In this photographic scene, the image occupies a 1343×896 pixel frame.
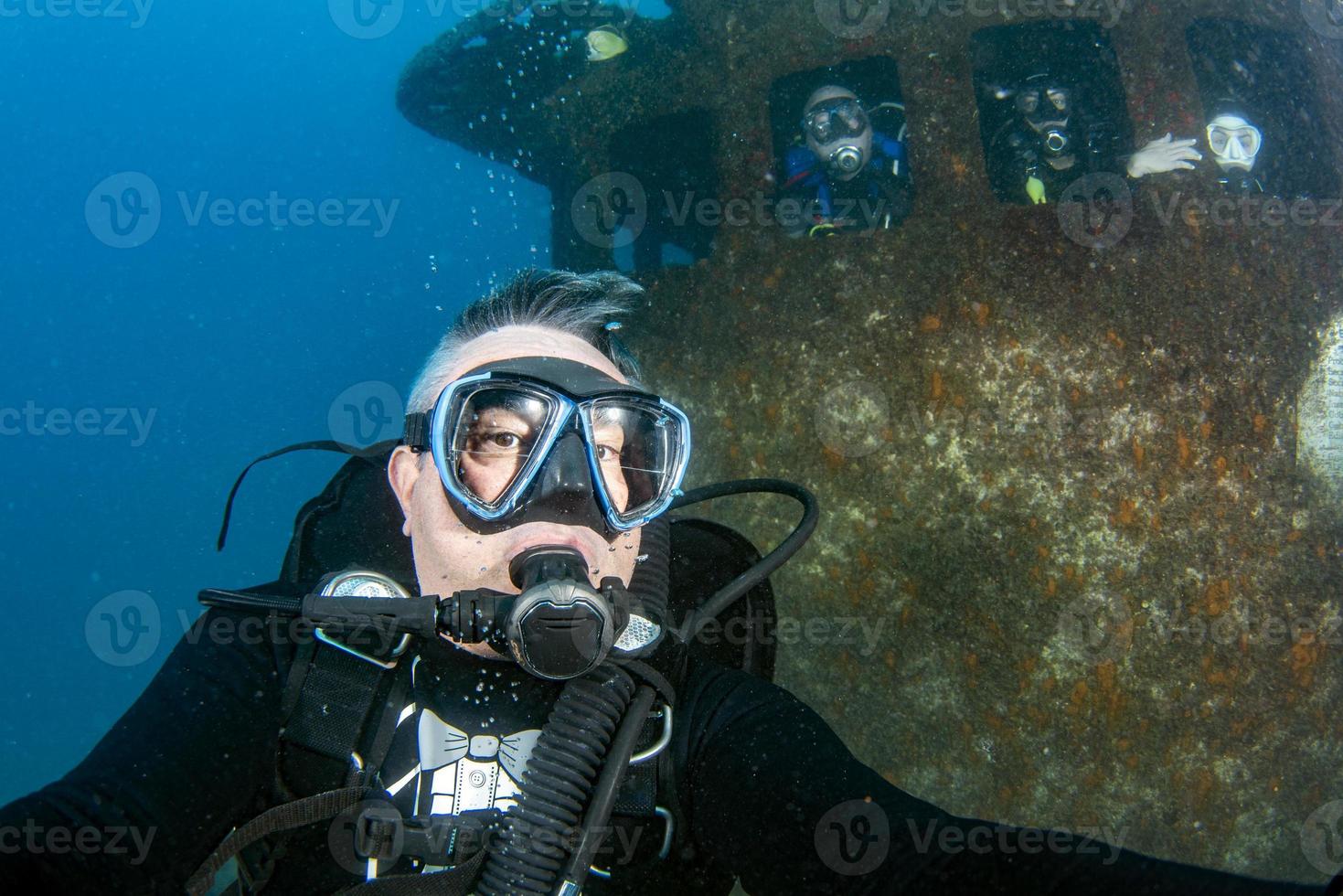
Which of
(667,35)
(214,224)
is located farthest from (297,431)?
(667,35)

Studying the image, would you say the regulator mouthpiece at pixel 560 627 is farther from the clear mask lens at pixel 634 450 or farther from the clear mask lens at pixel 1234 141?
the clear mask lens at pixel 1234 141

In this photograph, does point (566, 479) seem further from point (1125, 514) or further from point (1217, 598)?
point (1217, 598)

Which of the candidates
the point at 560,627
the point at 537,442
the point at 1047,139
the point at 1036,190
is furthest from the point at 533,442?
the point at 1047,139

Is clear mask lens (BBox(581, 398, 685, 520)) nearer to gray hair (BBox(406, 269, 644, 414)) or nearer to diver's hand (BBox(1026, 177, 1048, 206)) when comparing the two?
gray hair (BBox(406, 269, 644, 414))

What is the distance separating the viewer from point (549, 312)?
8.76 feet

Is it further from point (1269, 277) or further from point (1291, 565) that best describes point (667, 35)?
point (1291, 565)

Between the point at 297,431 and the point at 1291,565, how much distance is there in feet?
298

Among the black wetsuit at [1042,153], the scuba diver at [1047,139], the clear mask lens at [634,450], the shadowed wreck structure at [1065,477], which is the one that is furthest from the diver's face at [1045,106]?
the clear mask lens at [634,450]

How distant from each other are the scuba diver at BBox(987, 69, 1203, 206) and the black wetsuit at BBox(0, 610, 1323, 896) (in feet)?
20.4

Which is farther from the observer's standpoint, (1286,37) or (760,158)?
(1286,37)

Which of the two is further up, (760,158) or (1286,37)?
(1286,37)

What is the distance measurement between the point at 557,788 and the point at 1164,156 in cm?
461

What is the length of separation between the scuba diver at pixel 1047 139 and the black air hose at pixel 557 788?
636 cm

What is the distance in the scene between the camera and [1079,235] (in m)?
3.60
